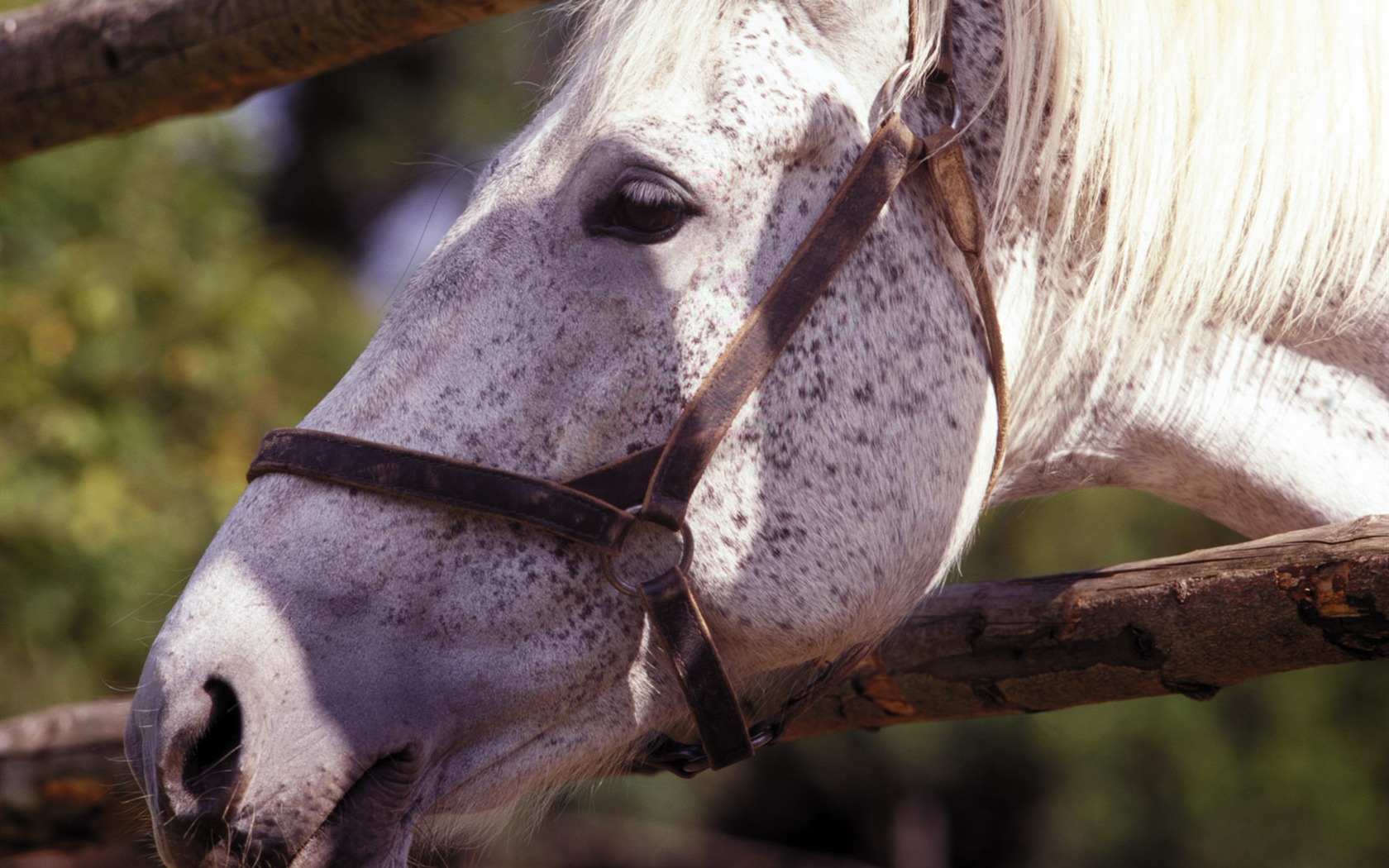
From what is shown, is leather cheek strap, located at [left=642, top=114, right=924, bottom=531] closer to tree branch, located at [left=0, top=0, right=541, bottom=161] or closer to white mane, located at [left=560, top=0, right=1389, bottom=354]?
white mane, located at [left=560, top=0, right=1389, bottom=354]

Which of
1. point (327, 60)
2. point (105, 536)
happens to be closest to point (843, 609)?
point (327, 60)

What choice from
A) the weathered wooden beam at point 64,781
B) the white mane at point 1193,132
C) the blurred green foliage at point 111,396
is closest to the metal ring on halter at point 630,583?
the white mane at point 1193,132

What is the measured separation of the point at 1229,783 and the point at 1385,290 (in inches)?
202

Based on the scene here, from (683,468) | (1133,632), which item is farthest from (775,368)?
(1133,632)

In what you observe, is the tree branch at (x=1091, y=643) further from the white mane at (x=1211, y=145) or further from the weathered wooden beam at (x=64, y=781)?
the white mane at (x=1211, y=145)

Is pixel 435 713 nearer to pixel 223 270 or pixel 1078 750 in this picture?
pixel 223 270

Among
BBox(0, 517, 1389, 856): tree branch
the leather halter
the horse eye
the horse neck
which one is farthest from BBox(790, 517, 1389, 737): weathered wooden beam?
the horse eye

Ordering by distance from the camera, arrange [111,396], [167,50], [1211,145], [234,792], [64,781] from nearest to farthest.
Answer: [234,792] → [1211,145] → [167,50] → [64,781] → [111,396]

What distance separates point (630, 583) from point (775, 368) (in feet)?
0.96

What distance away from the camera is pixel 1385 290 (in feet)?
4.45

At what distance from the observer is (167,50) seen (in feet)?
6.45

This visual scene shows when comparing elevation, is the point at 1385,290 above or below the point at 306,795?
above

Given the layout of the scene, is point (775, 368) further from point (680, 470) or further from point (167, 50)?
point (167, 50)

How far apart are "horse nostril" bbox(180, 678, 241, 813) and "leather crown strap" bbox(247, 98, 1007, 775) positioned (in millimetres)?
250
